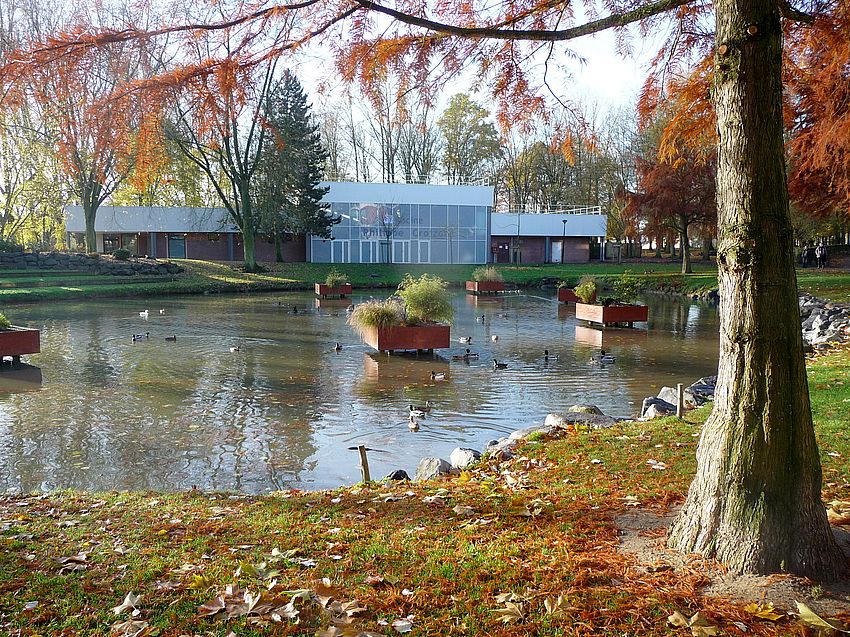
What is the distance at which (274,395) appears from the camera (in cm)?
1070

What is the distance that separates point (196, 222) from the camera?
49750 mm

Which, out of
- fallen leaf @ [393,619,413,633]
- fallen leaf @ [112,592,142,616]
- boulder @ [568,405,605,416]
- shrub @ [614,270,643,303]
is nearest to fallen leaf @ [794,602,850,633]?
fallen leaf @ [393,619,413,633]

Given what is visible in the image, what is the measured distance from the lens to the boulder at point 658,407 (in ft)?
28.5

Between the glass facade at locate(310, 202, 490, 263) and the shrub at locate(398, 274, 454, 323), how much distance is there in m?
37.0

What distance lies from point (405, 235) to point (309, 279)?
13.0 metres

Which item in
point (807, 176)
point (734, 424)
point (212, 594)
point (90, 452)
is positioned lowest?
point (90, 452)

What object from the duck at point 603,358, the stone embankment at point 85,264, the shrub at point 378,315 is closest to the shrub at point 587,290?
the duck at point 603,358

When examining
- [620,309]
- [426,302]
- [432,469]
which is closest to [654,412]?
[432,469]

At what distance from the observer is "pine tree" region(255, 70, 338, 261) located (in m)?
43.2

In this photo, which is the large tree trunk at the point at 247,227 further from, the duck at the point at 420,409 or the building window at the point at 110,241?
the duck at the point at 420,409

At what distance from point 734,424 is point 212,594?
105 inches

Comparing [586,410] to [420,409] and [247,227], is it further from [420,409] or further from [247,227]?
[247,227]

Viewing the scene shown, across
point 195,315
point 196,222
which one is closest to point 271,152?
point 196,222

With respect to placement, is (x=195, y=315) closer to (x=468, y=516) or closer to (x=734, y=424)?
(x=468, y=516)
